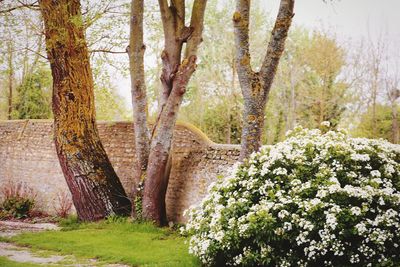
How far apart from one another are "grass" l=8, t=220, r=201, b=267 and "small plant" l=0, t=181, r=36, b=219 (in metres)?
4.06

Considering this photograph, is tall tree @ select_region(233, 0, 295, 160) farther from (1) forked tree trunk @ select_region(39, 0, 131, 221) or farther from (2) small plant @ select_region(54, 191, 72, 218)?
(2) small plant @ select_region(54, 191, 72, 218)

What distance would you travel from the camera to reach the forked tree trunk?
38.0 feet

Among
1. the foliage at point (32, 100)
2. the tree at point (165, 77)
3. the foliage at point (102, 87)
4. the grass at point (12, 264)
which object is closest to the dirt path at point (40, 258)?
the grass at point (12, 264)

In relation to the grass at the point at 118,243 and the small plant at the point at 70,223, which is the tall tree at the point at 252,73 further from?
the small plant at the point at 70,223

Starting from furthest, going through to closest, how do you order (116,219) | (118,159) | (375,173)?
(118,159) < (116,219) < (375,173)

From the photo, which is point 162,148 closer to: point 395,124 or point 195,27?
point 195,27

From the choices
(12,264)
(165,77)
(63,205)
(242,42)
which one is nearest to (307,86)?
(63,205)

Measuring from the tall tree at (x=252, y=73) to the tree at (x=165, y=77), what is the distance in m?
2.02

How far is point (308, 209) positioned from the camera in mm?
6516

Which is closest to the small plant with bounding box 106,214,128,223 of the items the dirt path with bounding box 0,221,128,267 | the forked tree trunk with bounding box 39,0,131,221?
the forked tree trunk with bounding box 39,0,131,221

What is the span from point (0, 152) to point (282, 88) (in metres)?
19.0

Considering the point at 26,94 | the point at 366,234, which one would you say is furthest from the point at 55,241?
the point at 26,94

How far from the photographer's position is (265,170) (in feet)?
24.1

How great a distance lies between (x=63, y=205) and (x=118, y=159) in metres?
2.62
